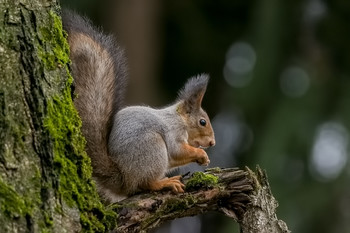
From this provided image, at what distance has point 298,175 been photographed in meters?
5.37

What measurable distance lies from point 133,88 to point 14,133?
3.83 m

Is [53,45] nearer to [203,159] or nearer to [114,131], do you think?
[114,131]

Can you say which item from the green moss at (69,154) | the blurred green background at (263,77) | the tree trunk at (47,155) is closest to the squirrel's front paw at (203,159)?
the tree trunk at (47,155)

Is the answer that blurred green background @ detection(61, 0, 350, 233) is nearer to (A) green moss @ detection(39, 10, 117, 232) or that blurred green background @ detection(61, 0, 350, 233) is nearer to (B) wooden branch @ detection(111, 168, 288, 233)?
(B) wooden branch @ detection(111, 168, 288, 233)

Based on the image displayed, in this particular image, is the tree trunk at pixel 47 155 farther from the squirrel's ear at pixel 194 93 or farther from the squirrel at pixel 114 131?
the squirrel's ear at pixel 194 93

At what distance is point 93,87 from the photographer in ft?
8.53

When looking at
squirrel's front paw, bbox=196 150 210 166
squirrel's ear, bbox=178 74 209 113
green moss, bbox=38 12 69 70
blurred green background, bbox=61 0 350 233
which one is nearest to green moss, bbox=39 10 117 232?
green moss, bbox=38 12 69 70

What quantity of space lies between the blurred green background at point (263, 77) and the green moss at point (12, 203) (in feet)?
10.6

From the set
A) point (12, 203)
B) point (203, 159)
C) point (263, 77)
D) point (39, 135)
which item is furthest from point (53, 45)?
point (263, 77)

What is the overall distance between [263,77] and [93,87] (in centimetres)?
300

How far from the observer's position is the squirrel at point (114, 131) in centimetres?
252

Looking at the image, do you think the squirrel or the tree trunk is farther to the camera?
the squirrel

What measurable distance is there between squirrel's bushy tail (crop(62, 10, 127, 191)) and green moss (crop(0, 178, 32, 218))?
65 cm

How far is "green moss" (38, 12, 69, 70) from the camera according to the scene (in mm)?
2068
